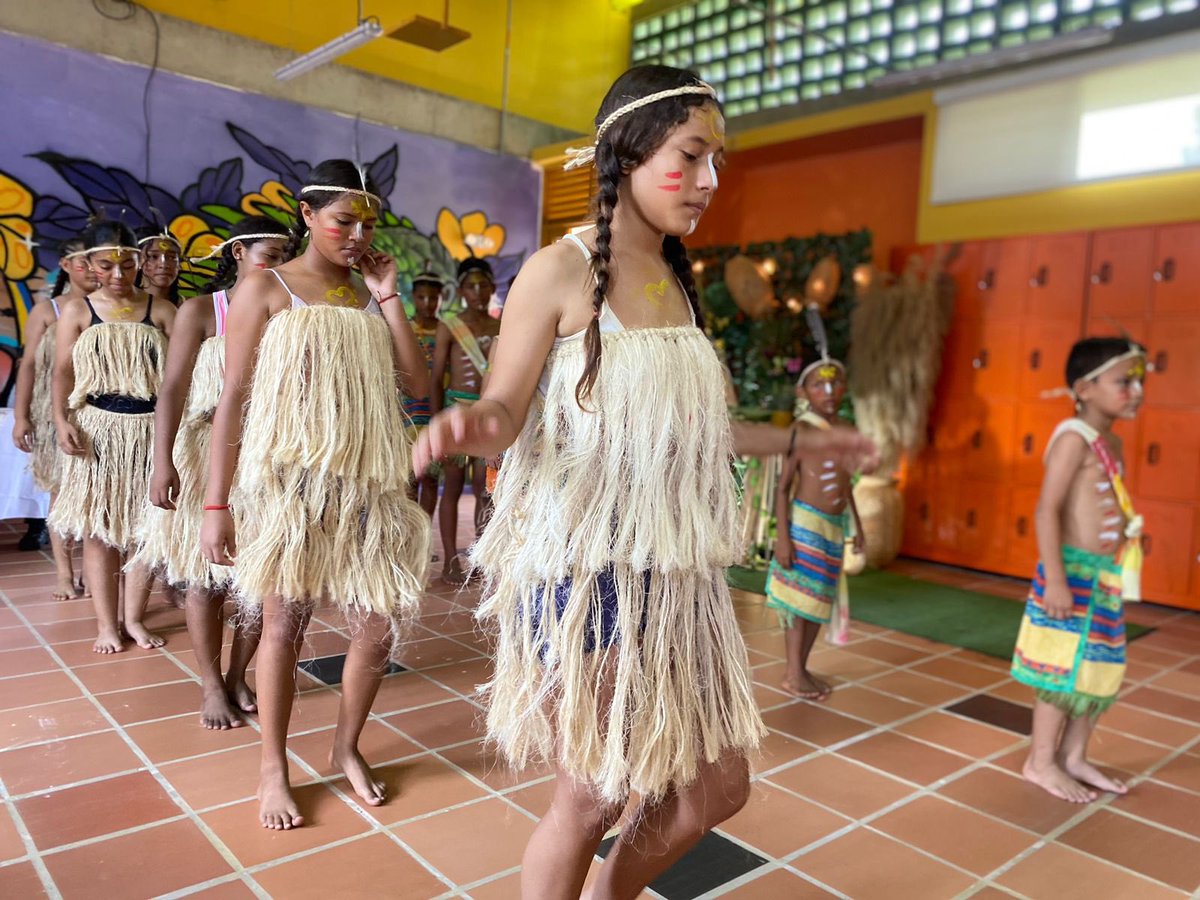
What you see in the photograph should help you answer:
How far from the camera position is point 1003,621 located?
4.50 metres

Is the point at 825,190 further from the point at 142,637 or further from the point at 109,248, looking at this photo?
the point at 142,637

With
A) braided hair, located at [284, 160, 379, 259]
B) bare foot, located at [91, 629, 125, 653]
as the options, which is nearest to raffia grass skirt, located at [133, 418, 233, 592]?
bare foot, located at [91, 629, 125, 653]

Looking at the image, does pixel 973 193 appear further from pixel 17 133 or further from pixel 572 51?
pixel 17 133

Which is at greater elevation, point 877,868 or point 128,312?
point 128,312

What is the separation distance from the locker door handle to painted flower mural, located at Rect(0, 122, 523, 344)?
404 cm

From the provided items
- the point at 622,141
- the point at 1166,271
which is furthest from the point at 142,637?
the point at 1166,271

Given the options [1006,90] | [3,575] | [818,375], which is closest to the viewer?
[818,375]

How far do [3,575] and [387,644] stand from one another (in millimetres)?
3290

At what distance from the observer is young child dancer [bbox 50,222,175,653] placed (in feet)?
10.8

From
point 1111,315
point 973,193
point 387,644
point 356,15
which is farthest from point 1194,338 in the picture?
point 356,15

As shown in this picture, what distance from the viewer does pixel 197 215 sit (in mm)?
6027

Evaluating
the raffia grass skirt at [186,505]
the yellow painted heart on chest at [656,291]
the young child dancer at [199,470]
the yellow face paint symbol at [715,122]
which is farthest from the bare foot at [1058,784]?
the raffia grass skirt at [186,505]

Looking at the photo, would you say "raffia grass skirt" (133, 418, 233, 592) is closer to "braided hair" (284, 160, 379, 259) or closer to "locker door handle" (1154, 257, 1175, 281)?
"braided hair" (284, 160, 379, 259)

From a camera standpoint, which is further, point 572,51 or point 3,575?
point 572,51
